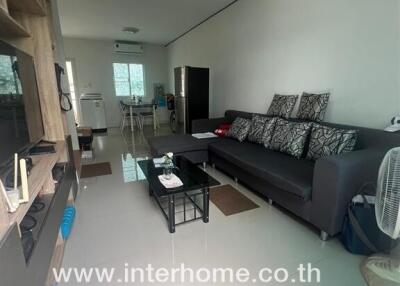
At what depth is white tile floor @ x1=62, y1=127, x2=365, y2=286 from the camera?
5.01 ft

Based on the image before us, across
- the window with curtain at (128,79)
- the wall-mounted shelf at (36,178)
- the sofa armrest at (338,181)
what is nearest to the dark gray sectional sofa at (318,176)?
the sofa armrest at (338,181)

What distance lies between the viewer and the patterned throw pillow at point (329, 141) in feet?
6.39

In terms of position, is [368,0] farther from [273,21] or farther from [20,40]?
[20,40]

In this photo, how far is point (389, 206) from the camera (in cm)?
116

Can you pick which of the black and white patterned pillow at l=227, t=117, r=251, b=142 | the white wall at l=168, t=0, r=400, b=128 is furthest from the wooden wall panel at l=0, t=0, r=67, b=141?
the white wall at l=168, t=0, r=400, b=128

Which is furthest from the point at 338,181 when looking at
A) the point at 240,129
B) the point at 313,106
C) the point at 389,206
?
the point at 240,129

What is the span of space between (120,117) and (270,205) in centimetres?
579

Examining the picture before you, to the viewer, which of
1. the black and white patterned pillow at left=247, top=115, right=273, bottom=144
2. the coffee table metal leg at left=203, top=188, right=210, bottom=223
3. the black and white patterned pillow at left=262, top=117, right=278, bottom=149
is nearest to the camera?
the coffee table metal leg at left=203, top=188, right=210, bottom=223

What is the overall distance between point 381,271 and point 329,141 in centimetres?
103

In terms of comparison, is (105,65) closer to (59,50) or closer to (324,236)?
(59,50)

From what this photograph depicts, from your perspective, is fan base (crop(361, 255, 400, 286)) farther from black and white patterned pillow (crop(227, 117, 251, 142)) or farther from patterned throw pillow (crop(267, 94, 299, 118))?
black and white patterned pillow (crop(227, 117, 251, 142))

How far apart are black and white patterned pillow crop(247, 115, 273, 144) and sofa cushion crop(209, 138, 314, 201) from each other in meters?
0.08

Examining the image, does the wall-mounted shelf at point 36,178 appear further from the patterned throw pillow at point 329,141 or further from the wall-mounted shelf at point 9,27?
the patterned throw pillow at point 329,141

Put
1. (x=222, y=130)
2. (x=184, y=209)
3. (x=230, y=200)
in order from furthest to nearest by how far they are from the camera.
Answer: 1. (x=222, y=130)
2. (x=230, y=200)
3. (x=184, y=209)
